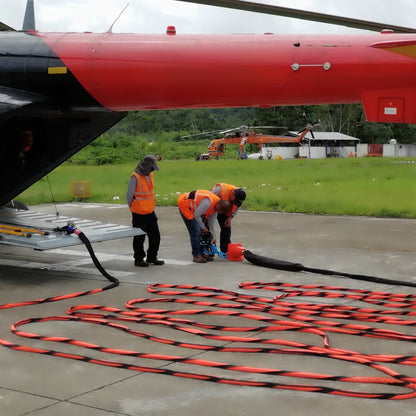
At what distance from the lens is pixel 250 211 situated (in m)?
17.9

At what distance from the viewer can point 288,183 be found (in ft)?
70.7

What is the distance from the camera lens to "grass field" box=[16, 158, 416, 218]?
1738cm

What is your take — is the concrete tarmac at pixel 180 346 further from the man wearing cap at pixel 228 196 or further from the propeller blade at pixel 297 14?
the propeller blade at pixel 297 14

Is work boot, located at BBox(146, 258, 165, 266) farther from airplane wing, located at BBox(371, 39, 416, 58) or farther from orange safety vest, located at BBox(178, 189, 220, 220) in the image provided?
airplane wing, located at BBox(371, 39, 416, 58)

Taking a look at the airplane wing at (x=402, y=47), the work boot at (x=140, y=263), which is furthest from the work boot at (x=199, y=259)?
the airplane wing at (x=402, y=47)

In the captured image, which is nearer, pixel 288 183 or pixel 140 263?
pixel 140 263

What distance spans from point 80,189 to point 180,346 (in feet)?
55.7

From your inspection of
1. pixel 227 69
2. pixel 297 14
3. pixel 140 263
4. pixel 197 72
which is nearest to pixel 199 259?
pixel 140 263

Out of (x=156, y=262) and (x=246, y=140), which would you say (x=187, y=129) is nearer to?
(x=246, y=140)

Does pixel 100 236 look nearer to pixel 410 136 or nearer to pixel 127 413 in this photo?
pixel 127 413

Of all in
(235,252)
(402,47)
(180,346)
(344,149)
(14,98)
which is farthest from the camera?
(344,149)

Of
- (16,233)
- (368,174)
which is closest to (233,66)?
(16,233)

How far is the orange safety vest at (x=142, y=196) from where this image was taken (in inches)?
381

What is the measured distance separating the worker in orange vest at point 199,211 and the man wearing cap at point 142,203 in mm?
506
